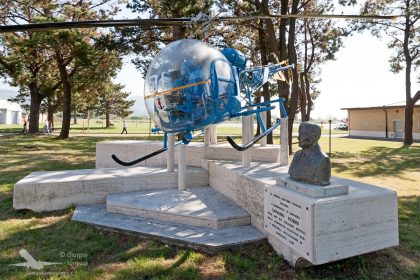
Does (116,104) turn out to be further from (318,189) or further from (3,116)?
(318,189)

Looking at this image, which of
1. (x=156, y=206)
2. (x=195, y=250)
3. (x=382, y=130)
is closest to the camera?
(x=195, y=250)

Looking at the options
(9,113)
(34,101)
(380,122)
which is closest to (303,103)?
(380,122)

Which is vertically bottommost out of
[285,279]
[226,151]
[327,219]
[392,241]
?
[285,279]

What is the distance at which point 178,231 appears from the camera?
466 cm

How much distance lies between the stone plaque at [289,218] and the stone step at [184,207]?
2.58 ft

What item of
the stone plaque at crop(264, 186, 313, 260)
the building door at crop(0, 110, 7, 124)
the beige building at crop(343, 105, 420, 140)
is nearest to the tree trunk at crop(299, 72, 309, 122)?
the beige building at crop(343, 105, 420, 140)

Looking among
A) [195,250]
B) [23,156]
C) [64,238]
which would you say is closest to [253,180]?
[195,250]

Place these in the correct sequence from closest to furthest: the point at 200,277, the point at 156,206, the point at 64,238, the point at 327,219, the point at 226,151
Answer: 1. the point at 327,219
2. the point at 200,277
3. the point at 64,238
4. the point at 156,206
5. the point at 226,151

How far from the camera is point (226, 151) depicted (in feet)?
24.9

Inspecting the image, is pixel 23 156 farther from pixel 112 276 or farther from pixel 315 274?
pixel 315 274

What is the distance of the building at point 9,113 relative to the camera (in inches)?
2265

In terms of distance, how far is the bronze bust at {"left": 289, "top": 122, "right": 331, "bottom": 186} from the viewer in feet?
11.8

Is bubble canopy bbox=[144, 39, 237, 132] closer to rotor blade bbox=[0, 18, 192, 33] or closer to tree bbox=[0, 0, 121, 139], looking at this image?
rotor blade bbox=[0, 18, 192, 33]

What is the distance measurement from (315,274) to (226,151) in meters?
4.26
